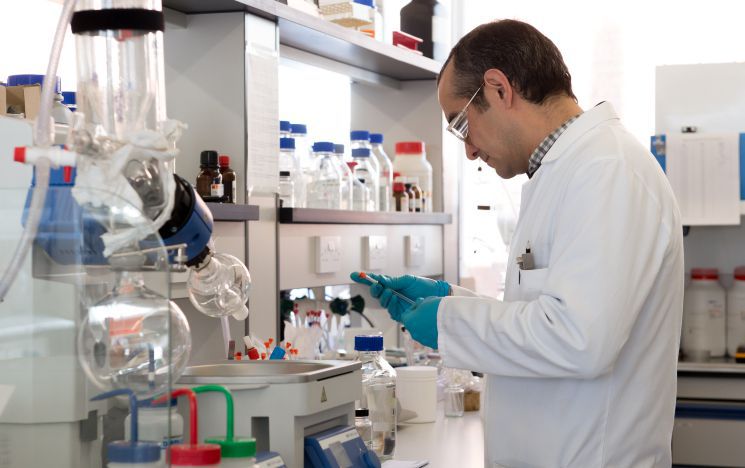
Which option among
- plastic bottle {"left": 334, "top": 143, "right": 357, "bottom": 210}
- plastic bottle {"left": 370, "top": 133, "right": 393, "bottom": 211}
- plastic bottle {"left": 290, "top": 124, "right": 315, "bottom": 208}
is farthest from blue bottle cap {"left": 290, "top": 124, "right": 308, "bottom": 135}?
plastic bottle {"left": 370, "top": 133, "right": 393, "bottom": 211}

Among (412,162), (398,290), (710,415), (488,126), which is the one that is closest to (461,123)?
(488,126)

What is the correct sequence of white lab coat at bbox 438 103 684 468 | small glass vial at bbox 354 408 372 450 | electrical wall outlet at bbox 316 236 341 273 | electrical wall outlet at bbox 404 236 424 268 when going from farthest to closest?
electrical wall outlet at bbox 404 236 424 268, electrical wall outlet at bbox 316 236 341 273, small glass vial at bbox 354 408 372 450, white lab coat at bbox 438 103 684 468

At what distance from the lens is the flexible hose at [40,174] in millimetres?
1111

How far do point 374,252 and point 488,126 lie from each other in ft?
4.21

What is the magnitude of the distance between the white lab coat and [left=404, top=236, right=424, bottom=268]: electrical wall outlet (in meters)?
1.52

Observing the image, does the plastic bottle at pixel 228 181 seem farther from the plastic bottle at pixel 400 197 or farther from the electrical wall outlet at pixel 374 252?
the plastic bottle at pixel 400 197

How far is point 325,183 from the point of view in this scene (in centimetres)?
284

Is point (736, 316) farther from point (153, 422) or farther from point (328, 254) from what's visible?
point (153, 422)

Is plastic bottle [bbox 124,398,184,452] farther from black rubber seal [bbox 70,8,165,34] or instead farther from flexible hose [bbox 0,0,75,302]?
black rubber seal [bbox 70,8,165,34]

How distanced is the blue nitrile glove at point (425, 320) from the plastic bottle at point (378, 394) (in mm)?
309

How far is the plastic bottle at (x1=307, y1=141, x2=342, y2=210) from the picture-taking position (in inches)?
112

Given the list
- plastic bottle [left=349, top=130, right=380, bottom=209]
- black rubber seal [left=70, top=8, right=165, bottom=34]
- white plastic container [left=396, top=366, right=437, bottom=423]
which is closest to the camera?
black rubber seal [left=70, top=8, right=165, bottom=34]

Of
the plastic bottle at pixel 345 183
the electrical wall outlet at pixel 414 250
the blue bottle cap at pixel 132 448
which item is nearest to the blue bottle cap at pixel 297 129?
the plastic bottle at pixel 345 183

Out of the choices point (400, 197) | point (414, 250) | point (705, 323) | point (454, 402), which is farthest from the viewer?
point (705, 323)
